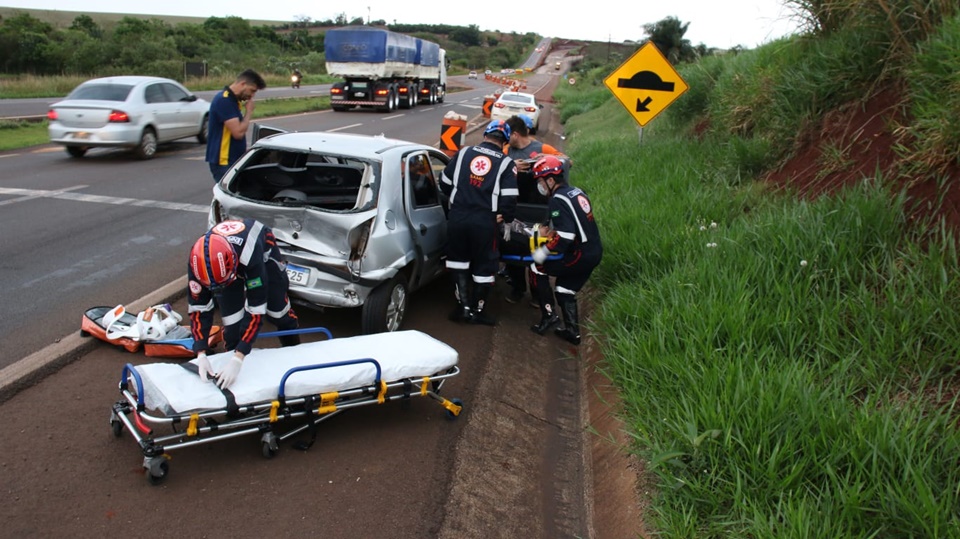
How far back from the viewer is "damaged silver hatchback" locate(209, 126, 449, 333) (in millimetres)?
5359

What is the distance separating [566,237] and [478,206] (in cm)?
84

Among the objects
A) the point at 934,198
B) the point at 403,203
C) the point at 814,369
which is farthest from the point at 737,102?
the point at 814,369

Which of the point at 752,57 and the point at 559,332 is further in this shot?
the point at 752,57

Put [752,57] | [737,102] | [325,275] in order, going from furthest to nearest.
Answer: [752,57] < [737,102] < [325,275]

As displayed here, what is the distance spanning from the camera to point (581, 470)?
4.45m

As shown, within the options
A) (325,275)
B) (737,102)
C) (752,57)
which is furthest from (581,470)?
(752,57)

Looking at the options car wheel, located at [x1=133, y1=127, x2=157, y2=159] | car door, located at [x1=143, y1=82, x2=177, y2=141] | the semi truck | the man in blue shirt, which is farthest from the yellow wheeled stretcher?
the semi truck

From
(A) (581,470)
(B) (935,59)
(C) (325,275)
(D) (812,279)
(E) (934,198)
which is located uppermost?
(B) (935,59)

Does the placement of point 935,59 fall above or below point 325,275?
above

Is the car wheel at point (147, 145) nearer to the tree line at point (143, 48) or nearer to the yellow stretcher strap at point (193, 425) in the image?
the yellow stretcher strap at point (193, 425)

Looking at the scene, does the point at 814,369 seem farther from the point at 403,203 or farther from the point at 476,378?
the point at 403,203

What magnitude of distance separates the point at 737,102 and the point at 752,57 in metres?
1.76

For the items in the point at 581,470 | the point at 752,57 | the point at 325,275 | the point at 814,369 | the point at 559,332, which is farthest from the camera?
the point at 752,57

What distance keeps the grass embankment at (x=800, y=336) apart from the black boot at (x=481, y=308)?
1.12 metres
